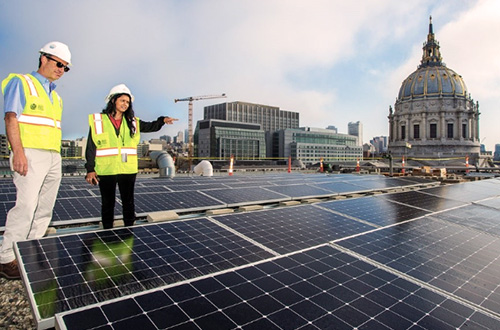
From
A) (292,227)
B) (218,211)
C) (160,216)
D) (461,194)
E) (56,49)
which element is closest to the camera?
(56,49)

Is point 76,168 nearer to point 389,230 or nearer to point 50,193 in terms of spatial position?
point 50,193

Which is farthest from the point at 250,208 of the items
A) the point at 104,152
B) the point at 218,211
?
the point at 104,152

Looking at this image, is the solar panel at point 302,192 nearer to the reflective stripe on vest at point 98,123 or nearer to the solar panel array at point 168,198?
the solar panel array at point 168,198

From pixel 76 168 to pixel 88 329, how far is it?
74.2ft

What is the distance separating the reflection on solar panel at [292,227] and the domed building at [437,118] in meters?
82.2

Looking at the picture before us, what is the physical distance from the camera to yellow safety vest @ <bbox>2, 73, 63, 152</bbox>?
4031 mm

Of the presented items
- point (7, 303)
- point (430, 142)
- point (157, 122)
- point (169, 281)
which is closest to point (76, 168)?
point (157, 122)

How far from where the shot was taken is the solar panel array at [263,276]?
229 cm

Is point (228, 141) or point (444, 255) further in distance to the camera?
point (228, 141)

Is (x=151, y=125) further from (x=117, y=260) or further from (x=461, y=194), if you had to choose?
(x=461, y=194)

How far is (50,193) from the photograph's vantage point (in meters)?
4.52

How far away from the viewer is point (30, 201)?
4062 mm

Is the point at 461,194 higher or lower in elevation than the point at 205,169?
lower

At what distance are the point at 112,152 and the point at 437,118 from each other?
9366cm
